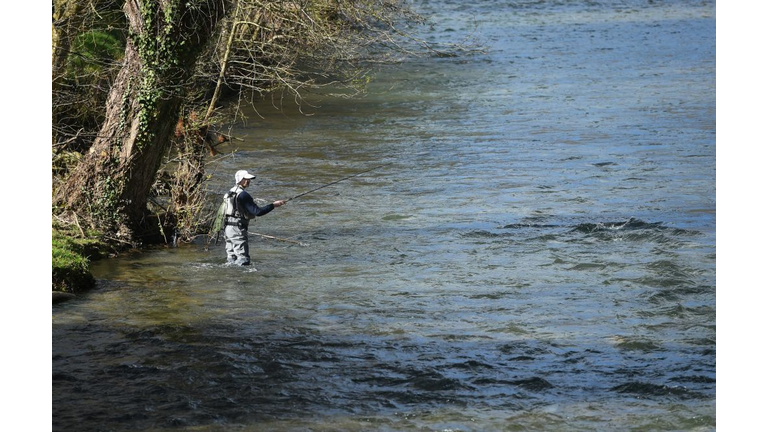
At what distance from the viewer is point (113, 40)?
2570 cm

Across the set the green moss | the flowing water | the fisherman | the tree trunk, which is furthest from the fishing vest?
the green moss

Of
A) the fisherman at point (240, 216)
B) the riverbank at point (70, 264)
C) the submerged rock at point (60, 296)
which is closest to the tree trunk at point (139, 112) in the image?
the riverbank at point (70, 264)

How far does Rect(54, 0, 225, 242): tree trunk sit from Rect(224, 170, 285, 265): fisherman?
72.4 inches

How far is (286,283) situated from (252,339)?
113 inches

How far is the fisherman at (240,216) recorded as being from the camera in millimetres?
17031

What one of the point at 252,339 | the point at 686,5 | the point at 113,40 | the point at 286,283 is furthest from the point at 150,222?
the point at 686,5

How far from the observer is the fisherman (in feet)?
55.9

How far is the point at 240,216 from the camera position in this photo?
1714 cm

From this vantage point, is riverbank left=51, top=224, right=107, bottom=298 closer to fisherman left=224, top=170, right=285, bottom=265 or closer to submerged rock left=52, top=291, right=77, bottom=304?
submerged rock left=52, top=291, right=77, bottom=304

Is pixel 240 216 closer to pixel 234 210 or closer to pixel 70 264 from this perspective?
pixel 234 210

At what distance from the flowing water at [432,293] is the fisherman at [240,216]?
29 centimetres

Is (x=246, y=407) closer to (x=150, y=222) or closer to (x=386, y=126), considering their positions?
(x=150, y=222)

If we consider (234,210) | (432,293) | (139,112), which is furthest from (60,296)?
(432,293)

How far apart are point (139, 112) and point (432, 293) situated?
17.7ft
